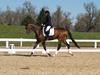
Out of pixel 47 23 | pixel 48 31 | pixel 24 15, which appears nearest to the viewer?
pixel 47 23

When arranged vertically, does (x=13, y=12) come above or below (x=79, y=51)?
below

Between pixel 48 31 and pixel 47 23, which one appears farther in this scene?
pixel 48 31

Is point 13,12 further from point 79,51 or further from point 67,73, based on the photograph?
point 67,73

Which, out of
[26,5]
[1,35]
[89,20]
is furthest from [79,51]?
[89,20]

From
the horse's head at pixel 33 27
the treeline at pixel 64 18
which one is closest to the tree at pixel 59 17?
the treeline at pixel 64 18

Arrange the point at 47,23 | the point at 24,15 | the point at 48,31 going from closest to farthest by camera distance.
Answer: the point at 47,23, the point at 48,31, the point at 24,15

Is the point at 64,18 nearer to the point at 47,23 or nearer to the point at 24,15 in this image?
the point at 24,15

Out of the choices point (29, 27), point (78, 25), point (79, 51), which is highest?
point (29, 27)

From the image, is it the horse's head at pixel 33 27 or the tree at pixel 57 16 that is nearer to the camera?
the horse's head at pixel 33 27

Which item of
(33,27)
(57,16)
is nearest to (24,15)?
(57,16)

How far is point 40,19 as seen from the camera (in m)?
23.7

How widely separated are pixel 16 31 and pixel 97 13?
50187 mm

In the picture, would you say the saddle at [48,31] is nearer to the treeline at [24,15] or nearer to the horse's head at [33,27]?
the horse's head at [33,27]

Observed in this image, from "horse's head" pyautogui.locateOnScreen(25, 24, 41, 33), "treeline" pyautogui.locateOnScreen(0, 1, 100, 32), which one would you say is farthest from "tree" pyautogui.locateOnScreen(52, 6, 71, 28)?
"horse's head" pyautogui.locateOnScreen(25, 24, 41, 33)
